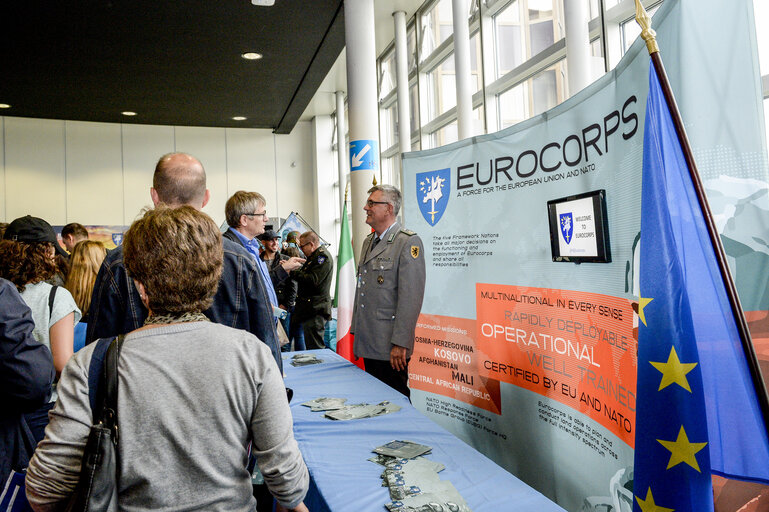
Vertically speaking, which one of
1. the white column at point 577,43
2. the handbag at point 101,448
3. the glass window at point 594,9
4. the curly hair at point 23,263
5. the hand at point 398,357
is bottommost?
the hand at point 398,357

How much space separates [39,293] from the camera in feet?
5.76

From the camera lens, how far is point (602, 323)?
1.44 meters

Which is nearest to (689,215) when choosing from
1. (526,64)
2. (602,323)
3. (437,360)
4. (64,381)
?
(602,323)

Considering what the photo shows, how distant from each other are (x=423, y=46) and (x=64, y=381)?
6.06 metres

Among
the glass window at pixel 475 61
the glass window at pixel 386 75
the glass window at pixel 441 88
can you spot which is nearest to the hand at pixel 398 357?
the glass window at pixel 475 61

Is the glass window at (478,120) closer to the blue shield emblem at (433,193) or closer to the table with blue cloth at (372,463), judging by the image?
the blue shield emblem at (433,193)

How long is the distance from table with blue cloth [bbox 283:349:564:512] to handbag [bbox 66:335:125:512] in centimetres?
60

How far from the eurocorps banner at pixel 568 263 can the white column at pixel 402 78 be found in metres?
4.04

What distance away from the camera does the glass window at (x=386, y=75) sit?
722 centimetres

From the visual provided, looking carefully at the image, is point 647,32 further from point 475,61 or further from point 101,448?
point 475,61

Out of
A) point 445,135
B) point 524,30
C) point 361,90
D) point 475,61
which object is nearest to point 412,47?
point 445,135

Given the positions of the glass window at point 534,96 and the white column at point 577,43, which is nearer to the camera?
the white column at point 577,43

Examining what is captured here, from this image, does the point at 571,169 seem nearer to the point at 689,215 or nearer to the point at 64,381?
the point at 689,215

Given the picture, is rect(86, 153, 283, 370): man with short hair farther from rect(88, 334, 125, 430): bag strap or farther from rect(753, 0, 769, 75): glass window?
rect(753, 0, 769, 75): glass window
